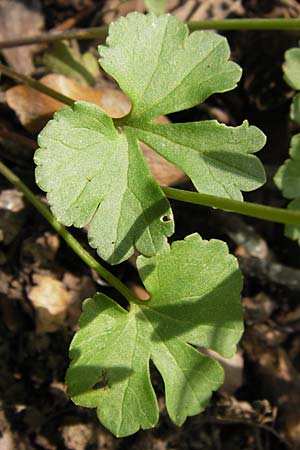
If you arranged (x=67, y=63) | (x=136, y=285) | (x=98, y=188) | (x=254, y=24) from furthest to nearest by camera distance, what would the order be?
(x=67, y=63)
(x=136, y=285)
(x=254, y=24)
(x=98, y=188)

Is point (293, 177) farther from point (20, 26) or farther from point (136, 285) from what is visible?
Result: point (20, 26)

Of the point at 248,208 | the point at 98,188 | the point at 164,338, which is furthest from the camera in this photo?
the point at 164,338

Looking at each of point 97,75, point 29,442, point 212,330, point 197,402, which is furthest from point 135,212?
point 97,75

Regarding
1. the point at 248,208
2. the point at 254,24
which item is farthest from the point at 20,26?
the point at 248,208

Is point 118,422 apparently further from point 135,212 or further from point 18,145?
point 18,145

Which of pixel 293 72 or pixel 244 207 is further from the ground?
pixel 244 207

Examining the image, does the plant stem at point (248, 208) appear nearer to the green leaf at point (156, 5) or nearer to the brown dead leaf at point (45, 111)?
the brown dead leaf at point (45, 111)
